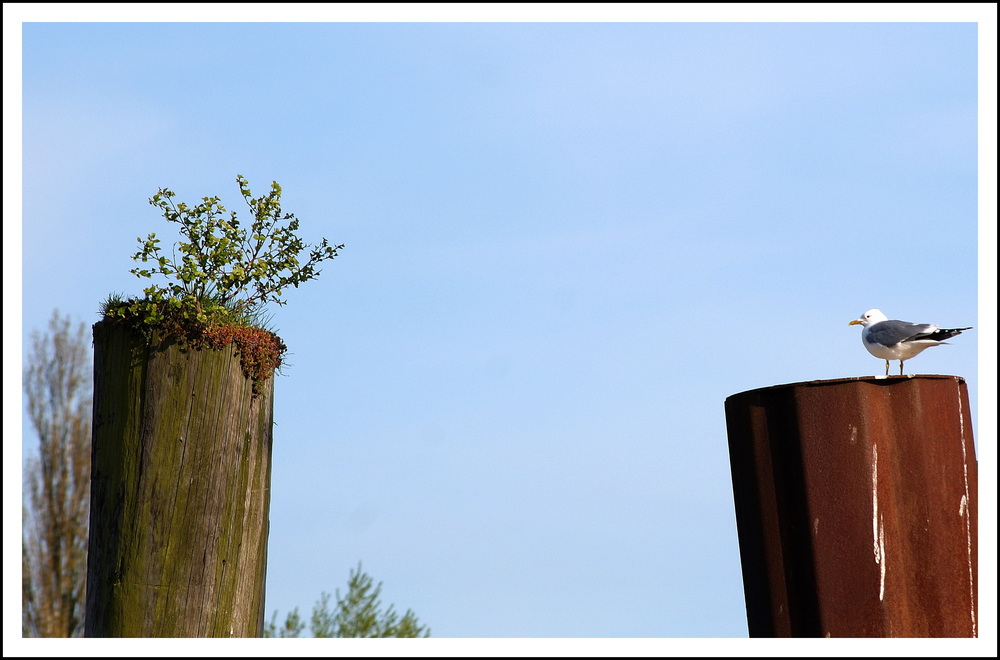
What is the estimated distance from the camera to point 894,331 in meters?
6.98

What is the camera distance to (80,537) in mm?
16766

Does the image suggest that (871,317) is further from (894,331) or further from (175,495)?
(175,495)

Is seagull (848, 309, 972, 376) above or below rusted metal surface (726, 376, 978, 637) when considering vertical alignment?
above

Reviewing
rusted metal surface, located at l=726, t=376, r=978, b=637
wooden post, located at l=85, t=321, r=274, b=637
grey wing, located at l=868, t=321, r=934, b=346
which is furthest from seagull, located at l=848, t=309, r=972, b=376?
wooden post, located at l=85, t=321, r=274, b=637

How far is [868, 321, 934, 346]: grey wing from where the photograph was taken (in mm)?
→ 6748

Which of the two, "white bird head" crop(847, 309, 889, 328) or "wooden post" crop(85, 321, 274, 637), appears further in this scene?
"white bird head" crop(847, 309, 889, 328)

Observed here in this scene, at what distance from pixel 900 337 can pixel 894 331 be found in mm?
82

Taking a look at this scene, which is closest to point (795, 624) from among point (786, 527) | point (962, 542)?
point (786, 527)

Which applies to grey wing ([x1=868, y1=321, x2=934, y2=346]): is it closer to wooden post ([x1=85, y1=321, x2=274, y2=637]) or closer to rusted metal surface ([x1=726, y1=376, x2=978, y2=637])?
rusted metal surface ([x1=726, y1=376, x2=978, y2=637])

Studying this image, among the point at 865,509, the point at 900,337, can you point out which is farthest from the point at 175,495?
the point at 900,337

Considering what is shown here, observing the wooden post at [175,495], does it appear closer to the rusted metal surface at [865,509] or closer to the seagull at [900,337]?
the rusted metal surface at [865,509]

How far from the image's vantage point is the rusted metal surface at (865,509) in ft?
15.5

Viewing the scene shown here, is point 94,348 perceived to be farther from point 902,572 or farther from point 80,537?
point 80,537

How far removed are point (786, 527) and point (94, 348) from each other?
11.0ft
